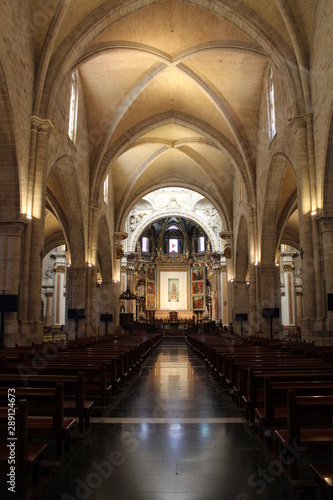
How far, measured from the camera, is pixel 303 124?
1423 cm

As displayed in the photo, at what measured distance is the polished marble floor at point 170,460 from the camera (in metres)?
3.70

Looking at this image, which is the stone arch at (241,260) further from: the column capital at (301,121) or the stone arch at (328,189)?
the stone arch at (328,189)

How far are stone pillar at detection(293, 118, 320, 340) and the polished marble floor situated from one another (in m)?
7.09

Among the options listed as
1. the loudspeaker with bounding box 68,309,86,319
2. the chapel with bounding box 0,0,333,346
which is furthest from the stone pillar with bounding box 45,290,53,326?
the loudspeaker with bounding box 68,309,86,319

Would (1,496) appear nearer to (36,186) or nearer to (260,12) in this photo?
(36,186)

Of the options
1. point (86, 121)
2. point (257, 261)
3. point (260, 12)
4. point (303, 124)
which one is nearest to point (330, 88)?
point (303, 124)

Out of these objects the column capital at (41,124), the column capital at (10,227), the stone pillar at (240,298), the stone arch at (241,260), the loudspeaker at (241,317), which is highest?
the column capital at (41,124)

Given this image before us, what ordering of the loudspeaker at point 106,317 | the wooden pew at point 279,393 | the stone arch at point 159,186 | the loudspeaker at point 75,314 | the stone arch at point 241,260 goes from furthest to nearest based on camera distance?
the stone arch at point 159,186, the stone arch at point 241,260, the loudspeaker at point 106,317, the loudspeaker at point 75,314, the wooden pew at point 279,393

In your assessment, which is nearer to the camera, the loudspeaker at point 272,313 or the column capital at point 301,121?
the column capital at point 301,121

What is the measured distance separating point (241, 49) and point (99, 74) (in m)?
6.67

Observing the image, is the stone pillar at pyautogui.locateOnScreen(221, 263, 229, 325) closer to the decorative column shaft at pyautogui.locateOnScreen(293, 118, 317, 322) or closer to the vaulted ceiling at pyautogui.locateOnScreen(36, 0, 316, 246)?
the vaulted ceiling at pyautogui.locateOnScreen(36, 0, 316, 246)

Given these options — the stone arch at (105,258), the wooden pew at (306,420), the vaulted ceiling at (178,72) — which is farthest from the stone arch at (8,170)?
Answer: the stone arch at (105,258)

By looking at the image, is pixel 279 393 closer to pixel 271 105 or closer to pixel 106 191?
pixel 271 105

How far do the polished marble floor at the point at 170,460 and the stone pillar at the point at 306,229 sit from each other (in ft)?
23.3
